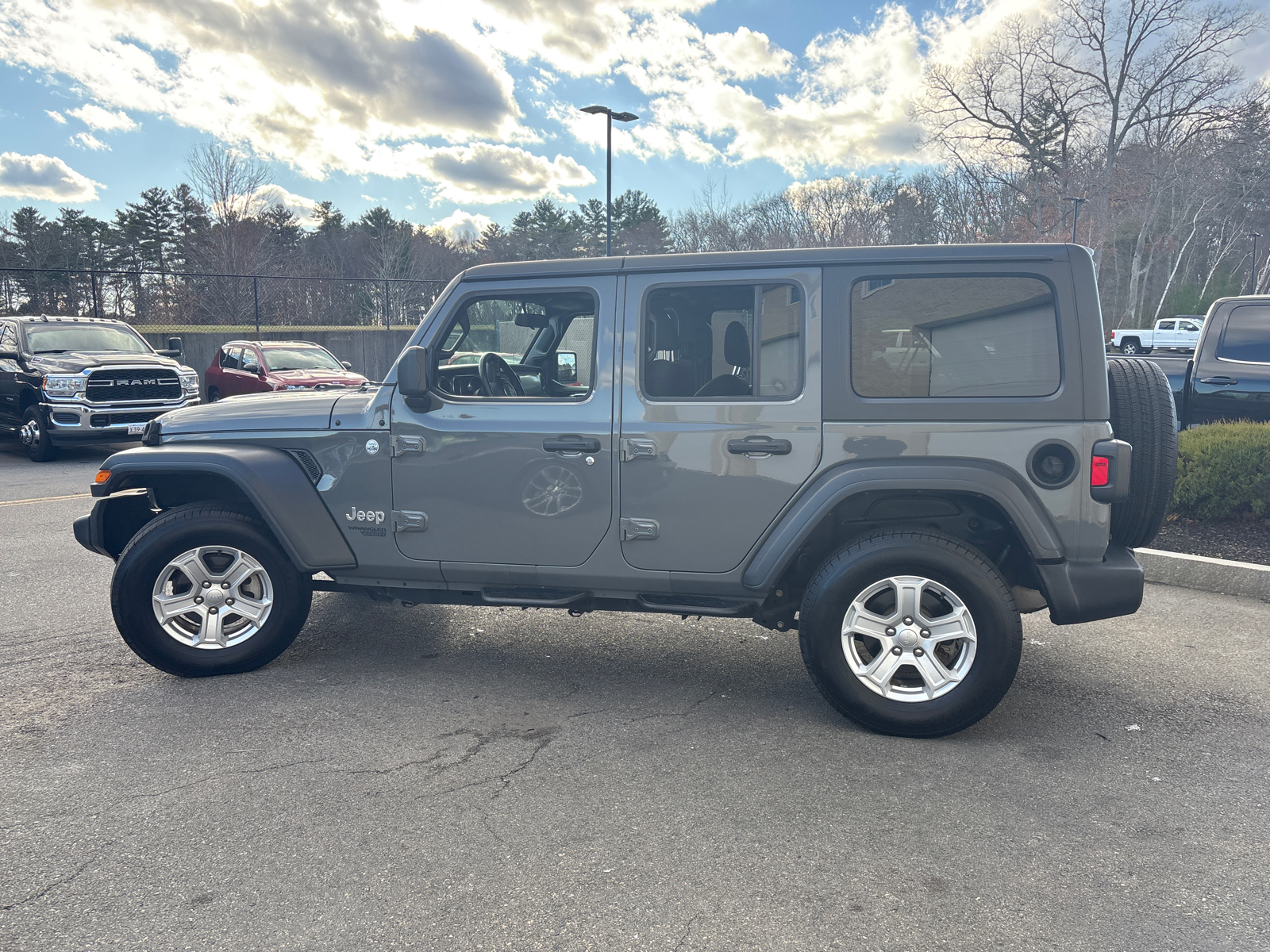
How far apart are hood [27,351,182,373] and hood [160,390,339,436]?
9.24 m

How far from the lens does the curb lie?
221 inches

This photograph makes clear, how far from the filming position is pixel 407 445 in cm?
400

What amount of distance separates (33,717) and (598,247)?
216ft

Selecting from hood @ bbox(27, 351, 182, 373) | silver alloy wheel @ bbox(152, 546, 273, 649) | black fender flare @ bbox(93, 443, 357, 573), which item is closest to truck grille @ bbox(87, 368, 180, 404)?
hood @ bbox(27, 351, 182, 373)

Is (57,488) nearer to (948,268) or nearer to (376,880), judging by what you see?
(376,880)

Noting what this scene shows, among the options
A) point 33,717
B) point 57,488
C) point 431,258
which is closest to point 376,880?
point 33,717

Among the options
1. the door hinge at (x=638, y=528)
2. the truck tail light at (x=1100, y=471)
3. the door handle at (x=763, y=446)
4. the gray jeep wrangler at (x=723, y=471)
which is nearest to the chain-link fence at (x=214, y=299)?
the gray jeep wrangler at (x=723, y=471)

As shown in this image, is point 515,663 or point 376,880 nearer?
point 376,880

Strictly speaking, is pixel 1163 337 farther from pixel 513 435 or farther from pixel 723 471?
pixel 513 435

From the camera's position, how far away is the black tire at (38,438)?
11852 mm

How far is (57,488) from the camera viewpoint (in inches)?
379

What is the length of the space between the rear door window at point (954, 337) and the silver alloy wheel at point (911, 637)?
2.75ft

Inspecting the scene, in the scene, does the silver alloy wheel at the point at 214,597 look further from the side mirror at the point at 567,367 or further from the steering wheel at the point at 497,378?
the side mirror at the point at 567,367

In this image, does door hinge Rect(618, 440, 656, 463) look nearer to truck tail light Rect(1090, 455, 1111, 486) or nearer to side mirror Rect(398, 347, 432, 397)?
side mirror Rect(398, 347, 432, 397)
